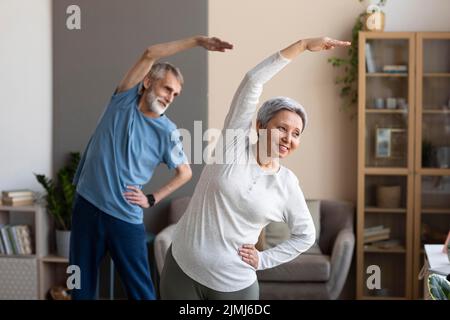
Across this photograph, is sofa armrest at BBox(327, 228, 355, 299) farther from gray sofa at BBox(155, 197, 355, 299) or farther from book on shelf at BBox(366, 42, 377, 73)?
book on shelf at BBox(366, 42, 377, 73)

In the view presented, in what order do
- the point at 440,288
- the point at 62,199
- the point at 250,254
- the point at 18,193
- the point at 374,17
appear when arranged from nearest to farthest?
1. the point at 440,288
2. the point at 250,254
3. the point at 374,17
4. the point at 62,199
5. the point at 18,193

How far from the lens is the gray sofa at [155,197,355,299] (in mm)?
2836

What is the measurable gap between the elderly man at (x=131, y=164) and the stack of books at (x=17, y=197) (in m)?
0.79

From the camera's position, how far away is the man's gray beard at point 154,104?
275cm

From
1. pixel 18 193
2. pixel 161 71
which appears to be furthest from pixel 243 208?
pixel 18 193

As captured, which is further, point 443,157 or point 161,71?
point 443,157

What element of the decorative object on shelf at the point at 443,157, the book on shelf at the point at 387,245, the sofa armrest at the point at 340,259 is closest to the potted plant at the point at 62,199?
the sofa armrest at the point at 340,259

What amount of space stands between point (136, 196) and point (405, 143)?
1.67m

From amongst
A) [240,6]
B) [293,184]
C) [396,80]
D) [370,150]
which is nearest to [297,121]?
[293,184]

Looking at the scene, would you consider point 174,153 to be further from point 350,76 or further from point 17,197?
point 17,197

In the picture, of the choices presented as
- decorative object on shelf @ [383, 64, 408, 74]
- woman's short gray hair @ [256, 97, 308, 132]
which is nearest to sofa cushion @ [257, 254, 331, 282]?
woman's short gray hair @ [256, 97, 308, 132]

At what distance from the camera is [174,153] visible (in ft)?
9.27

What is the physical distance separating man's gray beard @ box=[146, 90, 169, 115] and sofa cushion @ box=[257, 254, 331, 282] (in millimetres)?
712

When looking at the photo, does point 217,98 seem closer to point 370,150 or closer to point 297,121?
point 297,121
